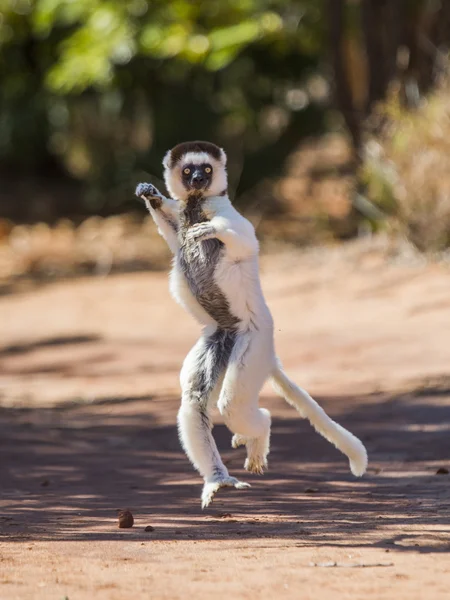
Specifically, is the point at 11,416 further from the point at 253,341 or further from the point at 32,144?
the point at 32,144

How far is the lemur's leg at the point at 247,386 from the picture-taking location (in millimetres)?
4977

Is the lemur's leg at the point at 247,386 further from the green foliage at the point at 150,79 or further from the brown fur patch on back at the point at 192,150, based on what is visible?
the green foliage at the point at 150,79

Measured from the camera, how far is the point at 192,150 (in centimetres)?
522

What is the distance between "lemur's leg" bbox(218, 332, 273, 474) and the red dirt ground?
1.37 feet

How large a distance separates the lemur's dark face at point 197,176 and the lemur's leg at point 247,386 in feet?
2.31

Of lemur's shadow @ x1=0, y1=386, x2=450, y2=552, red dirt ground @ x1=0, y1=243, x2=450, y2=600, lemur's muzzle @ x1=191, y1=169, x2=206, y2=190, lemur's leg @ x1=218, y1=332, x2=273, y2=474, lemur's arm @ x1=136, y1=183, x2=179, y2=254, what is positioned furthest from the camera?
lemur's arm @ x1=136, y1=183, x2=179, y2=254

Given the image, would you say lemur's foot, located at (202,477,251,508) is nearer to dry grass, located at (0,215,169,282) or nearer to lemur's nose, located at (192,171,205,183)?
lemur's nose, located at (192,171,205,183)

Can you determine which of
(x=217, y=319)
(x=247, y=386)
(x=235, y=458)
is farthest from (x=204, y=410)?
(x=235, y=458)

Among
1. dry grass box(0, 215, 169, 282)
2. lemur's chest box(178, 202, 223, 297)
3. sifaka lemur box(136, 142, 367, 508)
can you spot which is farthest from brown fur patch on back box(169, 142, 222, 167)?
dry grass box(0, 215, 169, 282)

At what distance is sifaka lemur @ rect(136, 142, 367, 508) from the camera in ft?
16.4

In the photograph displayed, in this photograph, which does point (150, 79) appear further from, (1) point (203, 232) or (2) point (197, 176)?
(1) point (203, 232)

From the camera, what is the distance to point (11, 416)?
8414 mm

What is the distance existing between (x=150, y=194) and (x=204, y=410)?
104 centimetres

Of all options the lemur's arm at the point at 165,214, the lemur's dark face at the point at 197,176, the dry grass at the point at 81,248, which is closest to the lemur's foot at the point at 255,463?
the lemur's arm at the point at 165,214
